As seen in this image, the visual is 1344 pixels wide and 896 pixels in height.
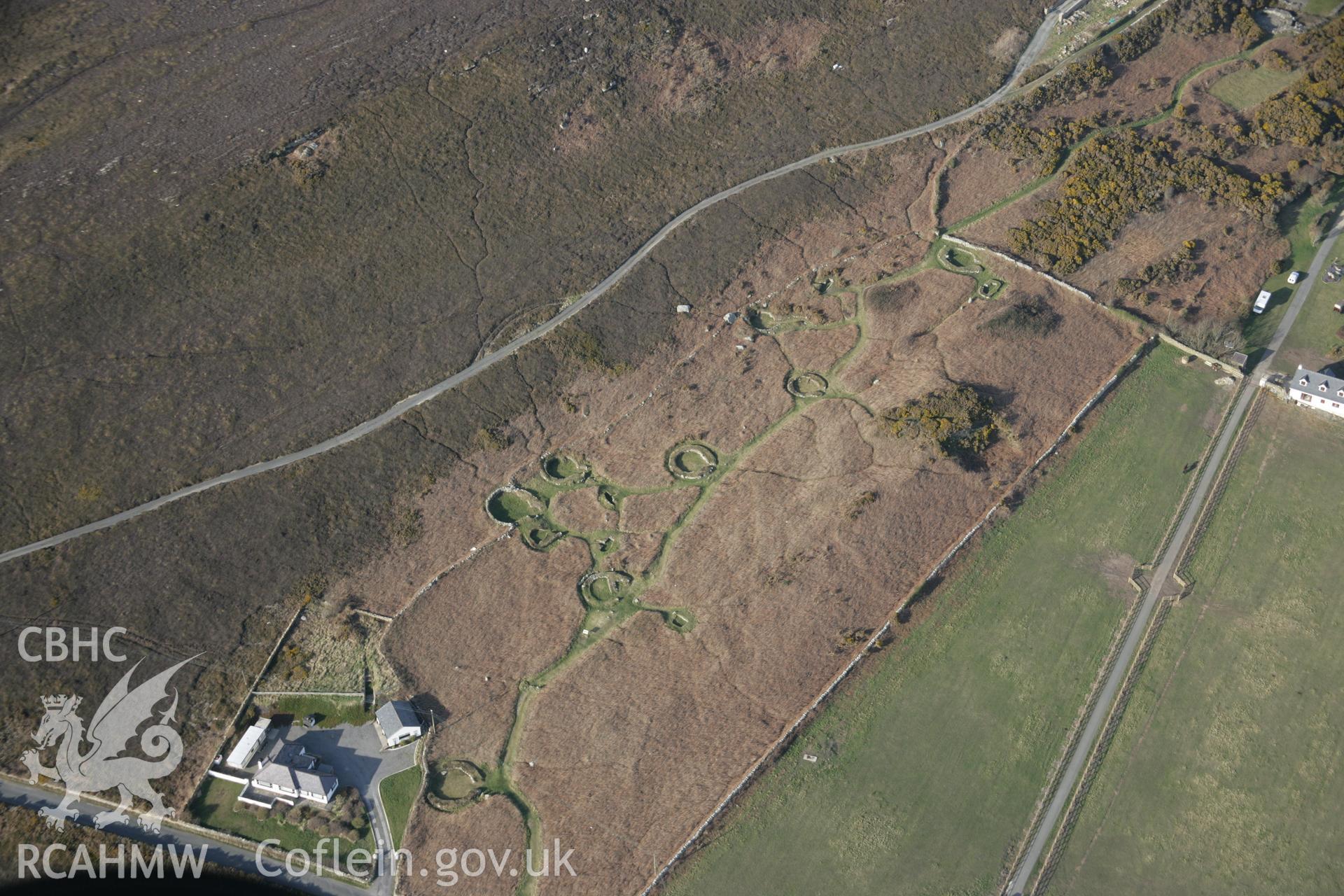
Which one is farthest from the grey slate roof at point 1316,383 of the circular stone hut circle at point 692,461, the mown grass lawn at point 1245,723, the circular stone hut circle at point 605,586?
the circular stone hut circle at point 605,586

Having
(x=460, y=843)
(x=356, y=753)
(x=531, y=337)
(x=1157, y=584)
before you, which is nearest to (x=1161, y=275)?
(x=1157, y=584)

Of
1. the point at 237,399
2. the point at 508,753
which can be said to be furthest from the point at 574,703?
the point at 237,399

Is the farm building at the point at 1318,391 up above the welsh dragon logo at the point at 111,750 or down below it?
above

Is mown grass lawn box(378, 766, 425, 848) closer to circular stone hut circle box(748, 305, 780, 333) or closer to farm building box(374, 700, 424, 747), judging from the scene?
farm building box(374, 700, 424, 747)

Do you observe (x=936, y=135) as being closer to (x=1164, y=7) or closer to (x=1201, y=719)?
(x=1164, y=7)

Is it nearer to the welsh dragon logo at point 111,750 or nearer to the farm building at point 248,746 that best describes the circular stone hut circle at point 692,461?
the farm building at point 248,746

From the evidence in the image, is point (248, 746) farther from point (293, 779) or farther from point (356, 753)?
point (356, 753)

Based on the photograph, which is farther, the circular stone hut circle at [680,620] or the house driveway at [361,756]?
the circular stone hut circle at [680,620]
